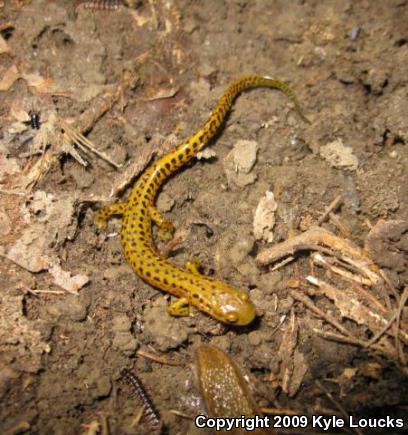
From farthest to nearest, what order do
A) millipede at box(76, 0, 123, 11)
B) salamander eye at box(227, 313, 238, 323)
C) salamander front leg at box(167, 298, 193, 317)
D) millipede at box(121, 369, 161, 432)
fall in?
millipede at box(76, 0, 123, 11) < salamander front leg at box(167, 298, 193, 317) < salamander eye at box(227, 313, 238, 323) < millipede at box(121, 369, 161, 432)

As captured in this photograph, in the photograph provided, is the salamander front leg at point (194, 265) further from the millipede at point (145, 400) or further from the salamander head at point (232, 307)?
the millipede at point (145, 400)

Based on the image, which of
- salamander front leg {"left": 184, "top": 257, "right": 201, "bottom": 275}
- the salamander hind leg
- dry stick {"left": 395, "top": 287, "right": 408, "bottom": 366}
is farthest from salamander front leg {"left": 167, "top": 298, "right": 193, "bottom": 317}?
dry stick {"left": 395, "top": 287, "right": 408, "bottom": 366}

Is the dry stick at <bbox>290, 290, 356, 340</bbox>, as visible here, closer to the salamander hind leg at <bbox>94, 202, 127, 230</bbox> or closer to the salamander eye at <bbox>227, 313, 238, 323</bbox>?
the salamander eye at <bbox>227, 313, 238, 323</bbox>

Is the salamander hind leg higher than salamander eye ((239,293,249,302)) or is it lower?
higher

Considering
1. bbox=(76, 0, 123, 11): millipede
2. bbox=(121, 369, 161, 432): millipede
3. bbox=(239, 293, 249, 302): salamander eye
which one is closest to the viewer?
bbox=(121, 369, 161, 432): millipede

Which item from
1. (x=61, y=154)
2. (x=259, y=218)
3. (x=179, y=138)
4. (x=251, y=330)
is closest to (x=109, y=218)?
(x=61, y=154)

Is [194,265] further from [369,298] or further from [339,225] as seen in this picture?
[369,298]

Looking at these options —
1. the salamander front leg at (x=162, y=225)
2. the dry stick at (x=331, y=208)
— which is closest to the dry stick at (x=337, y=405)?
the dry stick at (x=331, y=208)

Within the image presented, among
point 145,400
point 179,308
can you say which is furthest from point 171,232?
point 145,400
